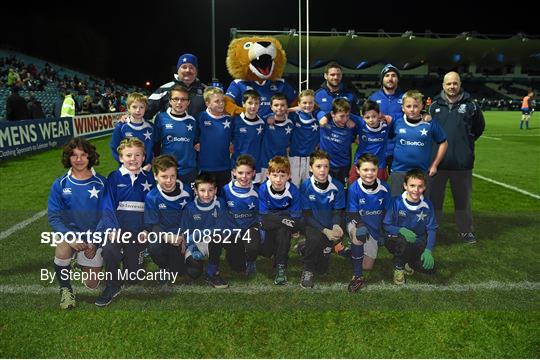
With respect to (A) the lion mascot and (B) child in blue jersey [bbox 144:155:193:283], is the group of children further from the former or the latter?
(A) the lion mascot

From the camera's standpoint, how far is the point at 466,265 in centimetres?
484

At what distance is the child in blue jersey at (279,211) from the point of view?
14.7 ft

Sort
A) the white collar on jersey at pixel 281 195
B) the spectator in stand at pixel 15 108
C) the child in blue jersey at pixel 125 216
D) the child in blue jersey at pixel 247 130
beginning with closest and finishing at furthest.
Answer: the child in blue jersey at pixel 125 216 < the white collar on jersey at pixel 281 195 < the child in blue jersey at pixel 247 130 < the spectator in stand at pixel 15 108

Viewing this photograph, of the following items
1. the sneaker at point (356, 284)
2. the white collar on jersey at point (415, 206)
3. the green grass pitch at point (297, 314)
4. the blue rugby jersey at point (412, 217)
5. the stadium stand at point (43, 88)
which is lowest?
the green grass pitch at point (297, 314)

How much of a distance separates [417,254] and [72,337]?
3.10 metres

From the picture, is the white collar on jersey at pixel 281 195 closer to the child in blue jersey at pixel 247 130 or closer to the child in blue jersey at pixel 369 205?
the child in blue jersey at pixel 369 205

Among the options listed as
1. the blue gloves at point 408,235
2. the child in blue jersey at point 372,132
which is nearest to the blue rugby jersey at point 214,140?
the child in blue jersey at point 372,132

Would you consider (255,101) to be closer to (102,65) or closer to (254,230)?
(254,230)

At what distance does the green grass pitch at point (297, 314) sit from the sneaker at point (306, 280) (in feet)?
0.21

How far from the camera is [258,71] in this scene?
22.2 feet

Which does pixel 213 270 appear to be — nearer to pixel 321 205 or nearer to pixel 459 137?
pixel 321 205

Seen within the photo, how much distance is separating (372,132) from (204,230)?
2.43m

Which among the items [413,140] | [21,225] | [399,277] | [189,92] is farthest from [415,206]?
[21,225]

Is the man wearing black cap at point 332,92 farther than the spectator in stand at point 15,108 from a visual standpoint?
No
